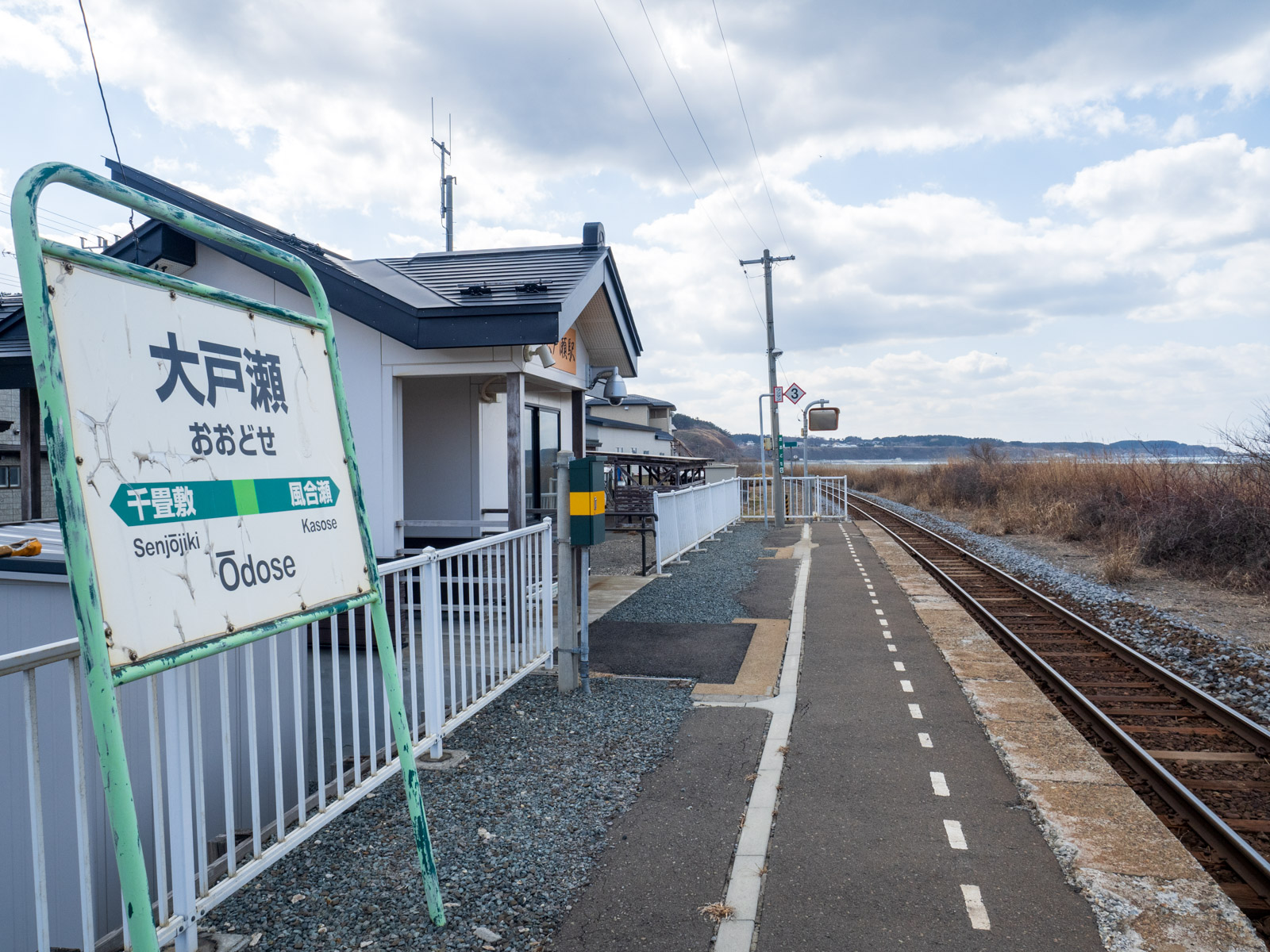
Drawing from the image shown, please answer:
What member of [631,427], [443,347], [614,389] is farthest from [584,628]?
[631,427]

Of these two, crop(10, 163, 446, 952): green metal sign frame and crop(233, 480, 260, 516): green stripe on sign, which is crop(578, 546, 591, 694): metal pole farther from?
crop(10, 163, 446, 952): green metal sign frame

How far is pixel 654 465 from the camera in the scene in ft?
72.4

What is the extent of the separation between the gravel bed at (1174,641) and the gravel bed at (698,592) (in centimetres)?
443

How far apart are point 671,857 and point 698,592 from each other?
24.9 feet

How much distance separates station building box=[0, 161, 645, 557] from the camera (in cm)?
832

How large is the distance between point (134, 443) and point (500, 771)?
10.6ft

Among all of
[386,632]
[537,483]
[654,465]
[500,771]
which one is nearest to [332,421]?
[386,632]

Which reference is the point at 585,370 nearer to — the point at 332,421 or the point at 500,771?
the point at 500,771

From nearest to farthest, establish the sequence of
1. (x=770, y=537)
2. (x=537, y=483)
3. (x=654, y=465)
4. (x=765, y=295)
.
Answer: (x=537, y=483), (x=770, y=537), (x=654, y=465), (x=765, y=295)

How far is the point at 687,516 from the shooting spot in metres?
16.0

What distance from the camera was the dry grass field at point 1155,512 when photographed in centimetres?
1266

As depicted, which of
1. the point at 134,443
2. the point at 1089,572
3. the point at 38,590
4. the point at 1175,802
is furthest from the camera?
the point at 1089,572

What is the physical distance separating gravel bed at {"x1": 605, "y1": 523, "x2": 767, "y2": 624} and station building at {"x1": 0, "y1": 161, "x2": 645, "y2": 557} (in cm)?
191

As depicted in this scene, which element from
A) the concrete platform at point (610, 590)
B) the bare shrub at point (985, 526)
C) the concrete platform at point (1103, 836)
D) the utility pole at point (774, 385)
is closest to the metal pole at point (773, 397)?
the utility pole at point (774, 385)
